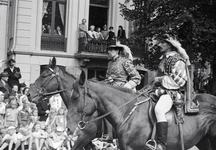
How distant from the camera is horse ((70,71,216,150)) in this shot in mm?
6695

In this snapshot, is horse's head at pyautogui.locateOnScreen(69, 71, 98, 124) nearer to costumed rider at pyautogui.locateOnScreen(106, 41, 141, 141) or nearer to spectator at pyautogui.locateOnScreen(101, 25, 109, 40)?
costumed rider at pyautogui.locateOnScreen(106, 41, 141, 141)

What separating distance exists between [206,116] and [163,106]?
3.16ft

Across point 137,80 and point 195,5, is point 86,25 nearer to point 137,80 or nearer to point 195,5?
point 195,5

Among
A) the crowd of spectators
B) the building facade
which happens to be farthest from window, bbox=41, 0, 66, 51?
the crowd of spectators

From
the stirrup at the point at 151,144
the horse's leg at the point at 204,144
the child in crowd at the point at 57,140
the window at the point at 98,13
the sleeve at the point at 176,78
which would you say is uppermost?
the window at the point at 98,13

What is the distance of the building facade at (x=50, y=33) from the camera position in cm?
2109

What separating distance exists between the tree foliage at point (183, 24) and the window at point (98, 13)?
448cm

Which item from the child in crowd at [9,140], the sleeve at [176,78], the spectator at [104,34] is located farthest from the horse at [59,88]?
the spectator at [104,34]

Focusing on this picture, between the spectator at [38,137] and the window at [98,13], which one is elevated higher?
the window at [98,13]

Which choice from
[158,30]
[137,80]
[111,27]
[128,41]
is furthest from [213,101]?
[111,27]

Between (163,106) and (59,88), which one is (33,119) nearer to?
(59,88)

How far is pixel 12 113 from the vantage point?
12578 mm

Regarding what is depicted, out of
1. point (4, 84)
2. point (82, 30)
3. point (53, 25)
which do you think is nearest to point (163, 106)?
point (4, 84)

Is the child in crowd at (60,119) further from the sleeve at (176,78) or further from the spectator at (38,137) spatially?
the sleeve at (176,78)
